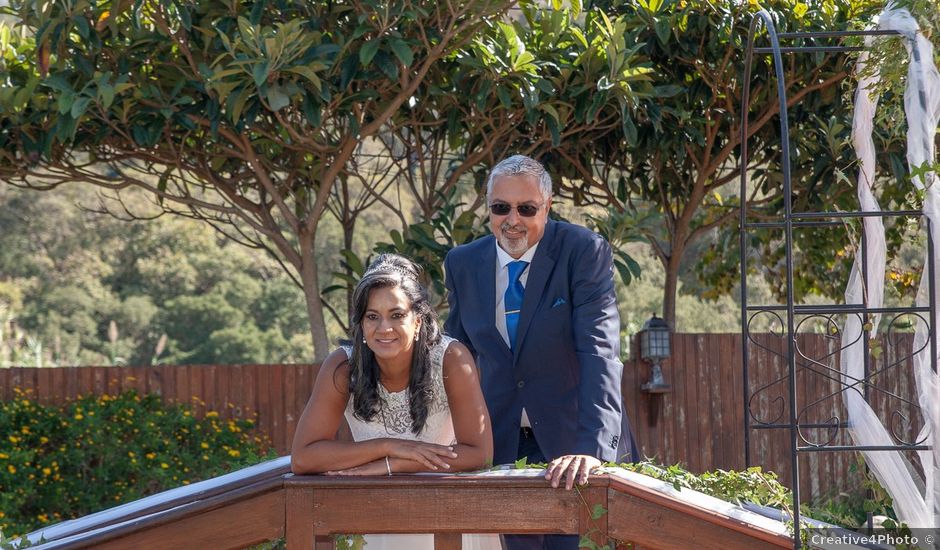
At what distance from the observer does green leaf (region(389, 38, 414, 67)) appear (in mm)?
6129

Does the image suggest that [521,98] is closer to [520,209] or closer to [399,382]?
[520,209]

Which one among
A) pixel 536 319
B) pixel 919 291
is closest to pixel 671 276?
pixel 536 319

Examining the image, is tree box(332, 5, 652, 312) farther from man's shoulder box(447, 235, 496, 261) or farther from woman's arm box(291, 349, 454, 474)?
woman's arm box(291, 349, 454, 474)

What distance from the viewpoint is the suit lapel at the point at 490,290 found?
11.9 feet

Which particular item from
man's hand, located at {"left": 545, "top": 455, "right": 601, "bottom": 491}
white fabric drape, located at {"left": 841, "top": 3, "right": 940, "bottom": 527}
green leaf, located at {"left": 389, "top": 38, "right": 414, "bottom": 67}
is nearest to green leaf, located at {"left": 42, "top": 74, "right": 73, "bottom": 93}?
green leaf, located at {"left": 389, "top": 38, "right": 414, "bottom": 67}

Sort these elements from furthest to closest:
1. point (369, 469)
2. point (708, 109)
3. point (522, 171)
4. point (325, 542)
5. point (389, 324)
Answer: point (708, 109) → point (522, 171) → point (389, 324) → point (369, 469) → point (325, 542)

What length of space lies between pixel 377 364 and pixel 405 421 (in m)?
0.19

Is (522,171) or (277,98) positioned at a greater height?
(277,98)

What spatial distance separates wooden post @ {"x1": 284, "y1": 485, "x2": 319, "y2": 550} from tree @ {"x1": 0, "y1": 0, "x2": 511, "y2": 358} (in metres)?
3.51

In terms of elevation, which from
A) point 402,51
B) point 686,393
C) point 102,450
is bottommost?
point 102,450

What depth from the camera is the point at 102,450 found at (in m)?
7.72

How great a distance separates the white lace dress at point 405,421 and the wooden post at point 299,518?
2.06 feet

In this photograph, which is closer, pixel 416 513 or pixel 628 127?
pixel 416 513

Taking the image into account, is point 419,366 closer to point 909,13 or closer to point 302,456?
point 302,456
